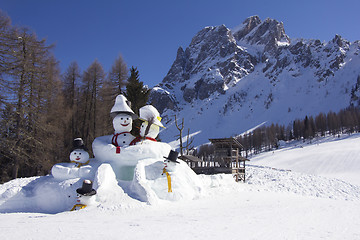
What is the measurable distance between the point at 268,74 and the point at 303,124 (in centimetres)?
7513

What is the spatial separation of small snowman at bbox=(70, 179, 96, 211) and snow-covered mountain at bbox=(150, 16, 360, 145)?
71625mm

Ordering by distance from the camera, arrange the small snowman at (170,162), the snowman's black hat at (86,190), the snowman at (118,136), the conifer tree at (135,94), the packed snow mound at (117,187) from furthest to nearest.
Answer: the conifer tree at (135,94) < the snowman at (118,136) < the small snowman at (170,162) < the packed snow mound at (117,187) < the snowman's black hat at (86,190)

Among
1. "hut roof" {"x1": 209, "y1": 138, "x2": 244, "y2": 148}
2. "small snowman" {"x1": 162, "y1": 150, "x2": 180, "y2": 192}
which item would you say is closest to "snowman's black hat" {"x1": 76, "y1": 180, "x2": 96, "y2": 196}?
"small snowman" {"x1": 162, "y1": 150, "x2": 180, "y2": 192}

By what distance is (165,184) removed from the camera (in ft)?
29.9

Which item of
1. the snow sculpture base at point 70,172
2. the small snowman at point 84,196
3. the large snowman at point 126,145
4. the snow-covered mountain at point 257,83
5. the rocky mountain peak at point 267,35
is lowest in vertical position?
the small snowman at point 84,196

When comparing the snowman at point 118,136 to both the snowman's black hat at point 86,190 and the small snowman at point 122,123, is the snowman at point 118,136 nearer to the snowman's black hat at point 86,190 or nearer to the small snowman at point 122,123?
the small snowman at point 122,123

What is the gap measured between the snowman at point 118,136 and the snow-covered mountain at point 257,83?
6895 centimetres

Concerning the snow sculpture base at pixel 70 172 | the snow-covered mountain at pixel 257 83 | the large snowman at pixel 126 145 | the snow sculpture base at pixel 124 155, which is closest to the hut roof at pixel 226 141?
the large snowman at pixel 126 145

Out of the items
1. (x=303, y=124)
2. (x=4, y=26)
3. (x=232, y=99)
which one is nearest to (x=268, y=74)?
(x=232, y=99)

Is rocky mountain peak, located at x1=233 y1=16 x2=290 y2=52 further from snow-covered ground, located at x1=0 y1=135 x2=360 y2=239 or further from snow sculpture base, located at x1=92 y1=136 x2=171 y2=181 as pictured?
snow-covered ground, located at x1=0 y1=135 x2=360 y2=239

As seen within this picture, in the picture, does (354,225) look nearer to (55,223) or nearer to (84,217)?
(84,217)

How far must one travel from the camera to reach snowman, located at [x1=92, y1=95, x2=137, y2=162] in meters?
9.69

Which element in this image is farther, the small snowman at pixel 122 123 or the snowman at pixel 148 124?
the snowman at pixel 148 124

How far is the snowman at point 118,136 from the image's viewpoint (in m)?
9.69
